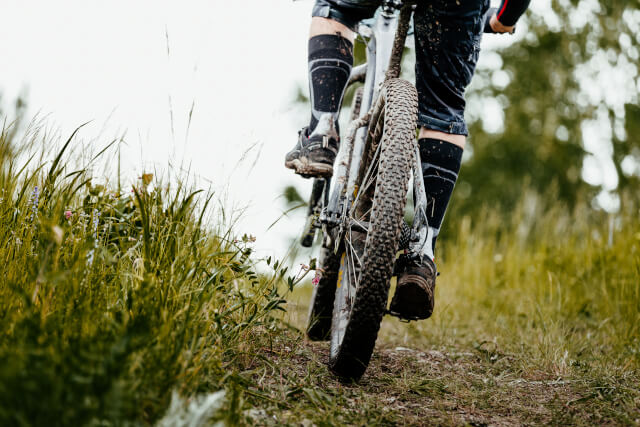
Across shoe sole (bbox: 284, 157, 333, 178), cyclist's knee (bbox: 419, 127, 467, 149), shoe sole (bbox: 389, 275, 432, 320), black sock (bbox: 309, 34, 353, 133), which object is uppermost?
black sock (bbox: 309, 34, 353, 133)

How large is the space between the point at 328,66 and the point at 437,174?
61 cm

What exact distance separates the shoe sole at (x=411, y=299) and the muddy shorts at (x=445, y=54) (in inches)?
23.8

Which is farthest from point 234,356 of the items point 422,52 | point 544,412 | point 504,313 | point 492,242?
point 492,242

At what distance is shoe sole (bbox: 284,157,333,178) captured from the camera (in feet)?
6.78

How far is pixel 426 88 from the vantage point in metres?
2.05

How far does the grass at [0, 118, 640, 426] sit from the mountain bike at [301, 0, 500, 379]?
7.0 inches

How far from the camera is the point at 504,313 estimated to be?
335 cm

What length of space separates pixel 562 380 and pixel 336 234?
95 cm

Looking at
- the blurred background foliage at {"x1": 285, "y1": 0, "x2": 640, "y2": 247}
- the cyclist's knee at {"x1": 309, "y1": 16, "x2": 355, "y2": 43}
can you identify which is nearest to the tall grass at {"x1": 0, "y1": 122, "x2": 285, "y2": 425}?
the cyclist's knee at {"x1": 309, "y1": 16, "x2": 355, "y2": 43}

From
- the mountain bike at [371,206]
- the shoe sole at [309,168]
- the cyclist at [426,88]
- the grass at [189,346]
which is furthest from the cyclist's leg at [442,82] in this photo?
the grass at [189,346]

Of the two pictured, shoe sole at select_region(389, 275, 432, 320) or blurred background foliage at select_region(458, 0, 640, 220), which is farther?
blurred background foliage at select_region(458, 0, 640, 220)

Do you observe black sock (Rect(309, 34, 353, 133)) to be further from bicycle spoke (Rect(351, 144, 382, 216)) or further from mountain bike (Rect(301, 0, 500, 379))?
bicycle spoke (Rect(351, 144, 382, 216))

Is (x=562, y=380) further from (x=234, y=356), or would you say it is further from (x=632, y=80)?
(x=632, y=80)

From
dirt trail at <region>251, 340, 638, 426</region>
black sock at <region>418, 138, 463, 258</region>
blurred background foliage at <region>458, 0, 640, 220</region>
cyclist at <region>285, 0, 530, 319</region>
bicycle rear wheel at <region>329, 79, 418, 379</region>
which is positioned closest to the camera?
dirt trail at <region>251, 340, 638, 426</region>
